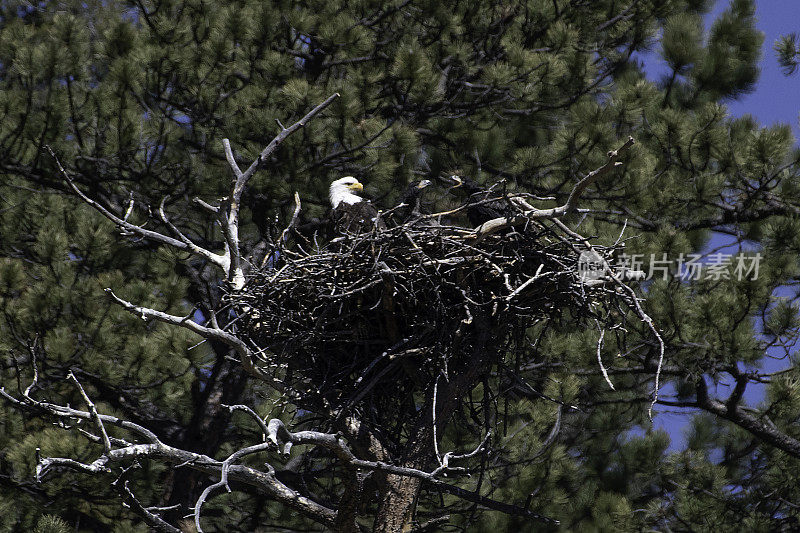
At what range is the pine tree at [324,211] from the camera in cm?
647

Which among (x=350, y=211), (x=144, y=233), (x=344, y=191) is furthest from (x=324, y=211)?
(x=144, y=233)

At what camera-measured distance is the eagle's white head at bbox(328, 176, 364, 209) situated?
5.84 meters

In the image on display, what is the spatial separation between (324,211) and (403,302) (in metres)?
2.84

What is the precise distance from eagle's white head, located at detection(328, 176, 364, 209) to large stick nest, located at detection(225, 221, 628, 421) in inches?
61.8

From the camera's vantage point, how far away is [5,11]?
9.41 meters

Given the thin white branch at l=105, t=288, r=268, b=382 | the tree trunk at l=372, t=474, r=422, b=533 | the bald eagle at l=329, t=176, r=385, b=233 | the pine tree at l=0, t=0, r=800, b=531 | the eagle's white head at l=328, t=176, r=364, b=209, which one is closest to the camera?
the thin white branch at l=105, t=288, r=268, b=382

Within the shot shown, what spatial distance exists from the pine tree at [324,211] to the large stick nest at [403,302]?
2.08 metres

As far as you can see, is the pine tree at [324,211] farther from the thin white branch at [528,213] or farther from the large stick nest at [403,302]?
the thin white branch at [528,213]

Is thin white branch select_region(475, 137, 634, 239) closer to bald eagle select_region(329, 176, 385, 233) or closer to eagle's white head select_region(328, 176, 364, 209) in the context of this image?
bald eagle select_region(329, 176, 385, 233)

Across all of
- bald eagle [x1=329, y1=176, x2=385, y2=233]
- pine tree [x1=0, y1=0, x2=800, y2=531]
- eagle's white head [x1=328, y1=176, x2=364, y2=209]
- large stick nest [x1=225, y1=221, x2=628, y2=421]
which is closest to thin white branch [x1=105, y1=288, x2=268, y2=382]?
large stick nest [x1=225, y1=221, x2=628, y2=421]

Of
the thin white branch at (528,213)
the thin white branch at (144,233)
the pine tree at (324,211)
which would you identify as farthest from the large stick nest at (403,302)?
the pine tree at (324,211)

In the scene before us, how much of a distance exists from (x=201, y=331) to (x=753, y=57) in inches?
245

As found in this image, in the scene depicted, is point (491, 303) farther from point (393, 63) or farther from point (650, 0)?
point (650, 0)

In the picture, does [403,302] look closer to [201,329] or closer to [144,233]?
[201,329]
